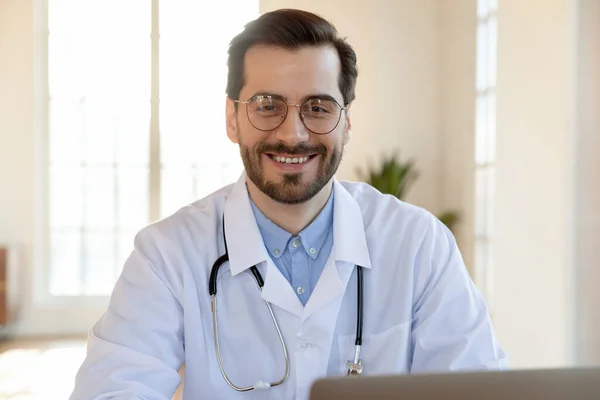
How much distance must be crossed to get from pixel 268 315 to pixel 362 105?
4.82 m

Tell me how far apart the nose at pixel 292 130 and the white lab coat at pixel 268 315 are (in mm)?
191

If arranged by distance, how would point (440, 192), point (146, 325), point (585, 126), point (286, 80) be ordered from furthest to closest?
point (440, 192)
point (585, 126)
point (286, 80)
point (146, 325)

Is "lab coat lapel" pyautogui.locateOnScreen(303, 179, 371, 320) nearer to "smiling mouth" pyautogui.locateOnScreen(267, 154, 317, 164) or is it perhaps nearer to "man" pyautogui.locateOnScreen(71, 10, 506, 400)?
"man" pyautogui.locateOnScreen(71, 10, 506, 400)

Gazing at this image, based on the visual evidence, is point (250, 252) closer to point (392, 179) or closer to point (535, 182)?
point (535, 182)

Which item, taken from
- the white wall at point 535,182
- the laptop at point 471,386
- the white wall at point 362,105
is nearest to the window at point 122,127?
the white wall at point 362,105

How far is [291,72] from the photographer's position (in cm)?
159

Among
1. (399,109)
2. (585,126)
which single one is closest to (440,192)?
(399,109)

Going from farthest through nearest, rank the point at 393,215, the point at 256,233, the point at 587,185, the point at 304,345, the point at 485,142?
the point at 485,142 < the point at 587,185 < the point at 393,215 < the point at 256,233 < the point at 304,345

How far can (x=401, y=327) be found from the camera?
1.54 m

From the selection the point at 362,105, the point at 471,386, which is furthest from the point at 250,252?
the point at 362,105

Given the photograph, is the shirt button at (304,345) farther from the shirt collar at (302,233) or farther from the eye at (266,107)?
the eye at (266,107)

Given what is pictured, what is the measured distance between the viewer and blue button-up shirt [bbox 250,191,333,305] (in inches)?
63.5

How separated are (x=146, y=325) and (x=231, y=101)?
0.57 m

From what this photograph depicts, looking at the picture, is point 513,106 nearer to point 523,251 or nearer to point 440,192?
point 523,251
